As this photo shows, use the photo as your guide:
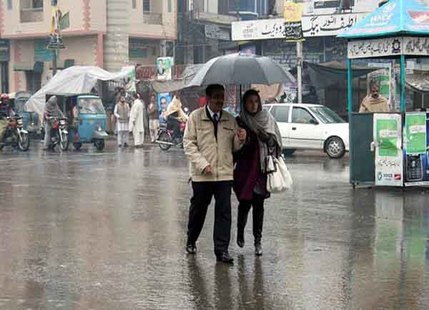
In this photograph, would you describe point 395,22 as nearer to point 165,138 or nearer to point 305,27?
point 165,138

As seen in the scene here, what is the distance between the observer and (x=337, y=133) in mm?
21078

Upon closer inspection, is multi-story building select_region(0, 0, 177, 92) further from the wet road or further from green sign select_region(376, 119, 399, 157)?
green sign select_region(376, 119, 399, 157)

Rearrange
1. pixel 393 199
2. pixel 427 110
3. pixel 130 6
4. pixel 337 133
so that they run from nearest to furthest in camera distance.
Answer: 1. pixel 393 199
2. pixel 427 110
3. pixel 337 133
4. pixel 130 6

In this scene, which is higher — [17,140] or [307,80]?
[307,80]

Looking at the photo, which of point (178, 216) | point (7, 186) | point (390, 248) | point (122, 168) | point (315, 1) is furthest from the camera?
point (315, 1)

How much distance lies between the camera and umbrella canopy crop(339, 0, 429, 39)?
12.8 meters

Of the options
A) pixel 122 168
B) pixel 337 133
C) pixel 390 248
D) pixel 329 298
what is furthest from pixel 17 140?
pixel 329 298

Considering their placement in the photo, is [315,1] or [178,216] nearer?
[178,216]

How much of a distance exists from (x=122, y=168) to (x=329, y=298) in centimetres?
1234

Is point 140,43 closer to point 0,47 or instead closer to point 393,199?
point 0,47

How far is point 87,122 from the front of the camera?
25.1 m

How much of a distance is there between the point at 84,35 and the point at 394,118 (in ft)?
86.4

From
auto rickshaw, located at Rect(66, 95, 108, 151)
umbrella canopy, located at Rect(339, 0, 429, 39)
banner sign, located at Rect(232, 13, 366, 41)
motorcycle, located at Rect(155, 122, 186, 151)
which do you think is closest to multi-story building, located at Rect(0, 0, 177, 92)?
banner sign, located at Rect(232, 13, 366, 41)

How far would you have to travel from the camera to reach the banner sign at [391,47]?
12922 millimetres
